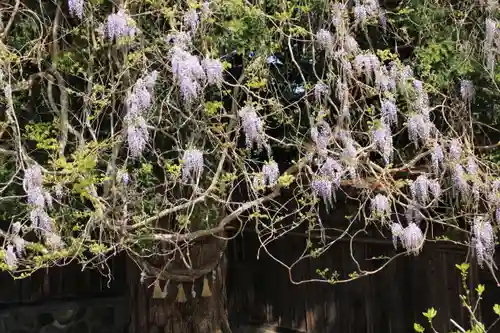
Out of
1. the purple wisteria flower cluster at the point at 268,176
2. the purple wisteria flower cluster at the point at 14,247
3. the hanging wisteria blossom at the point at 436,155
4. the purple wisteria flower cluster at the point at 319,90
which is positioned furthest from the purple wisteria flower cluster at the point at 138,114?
the hanging wisteria blossom at the point at 436,155

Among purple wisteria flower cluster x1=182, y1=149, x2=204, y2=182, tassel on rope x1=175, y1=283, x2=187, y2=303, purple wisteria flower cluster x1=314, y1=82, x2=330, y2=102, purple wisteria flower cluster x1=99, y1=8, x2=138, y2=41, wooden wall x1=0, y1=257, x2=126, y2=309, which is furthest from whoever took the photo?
wooden wall x1=0, y1=257, x2=126, y2=309

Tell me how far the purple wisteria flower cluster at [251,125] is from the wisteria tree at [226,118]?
0.04ft

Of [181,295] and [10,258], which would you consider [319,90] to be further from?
[10,258]

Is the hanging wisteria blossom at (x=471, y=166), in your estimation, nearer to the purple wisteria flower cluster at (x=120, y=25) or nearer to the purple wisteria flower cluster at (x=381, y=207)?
the purple wisteria flower cluster at (x=381, y=207)

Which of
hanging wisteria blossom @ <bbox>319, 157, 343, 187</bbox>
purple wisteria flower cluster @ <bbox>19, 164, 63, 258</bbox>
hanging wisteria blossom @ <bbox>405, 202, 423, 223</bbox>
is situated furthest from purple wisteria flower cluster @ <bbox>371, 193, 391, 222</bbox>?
purple wisteria flower cluster @ <bbox>19, 164, 63, 258</bbox>

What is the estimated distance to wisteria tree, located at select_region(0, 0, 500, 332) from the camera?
4.23 metres

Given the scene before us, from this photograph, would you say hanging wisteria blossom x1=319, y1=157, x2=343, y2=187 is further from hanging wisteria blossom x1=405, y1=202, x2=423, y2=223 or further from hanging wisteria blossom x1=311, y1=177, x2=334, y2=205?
hanging wisteria blossom x1=405, y1=202, x2=423, y2=223

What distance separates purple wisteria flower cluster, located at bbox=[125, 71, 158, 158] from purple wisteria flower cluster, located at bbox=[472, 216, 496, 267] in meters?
2.13

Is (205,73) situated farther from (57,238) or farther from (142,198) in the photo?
(57,238)

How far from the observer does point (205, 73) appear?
4.24 metres

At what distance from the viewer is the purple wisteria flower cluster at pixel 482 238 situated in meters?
4.28

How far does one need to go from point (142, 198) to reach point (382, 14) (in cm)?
201

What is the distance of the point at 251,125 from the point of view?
427 cm

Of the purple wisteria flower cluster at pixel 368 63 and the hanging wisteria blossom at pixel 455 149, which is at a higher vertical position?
the purple wisteria flower cluster at pixel 368 63
